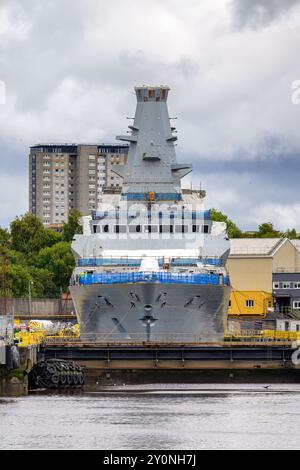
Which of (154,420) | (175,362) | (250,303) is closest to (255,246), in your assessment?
(250,303)

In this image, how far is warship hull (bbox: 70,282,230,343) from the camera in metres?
117

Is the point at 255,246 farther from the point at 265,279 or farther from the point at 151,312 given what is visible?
the point at 151,312

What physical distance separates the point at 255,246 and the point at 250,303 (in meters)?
18.4

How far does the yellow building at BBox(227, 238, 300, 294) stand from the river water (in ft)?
261

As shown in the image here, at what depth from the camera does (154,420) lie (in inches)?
3231

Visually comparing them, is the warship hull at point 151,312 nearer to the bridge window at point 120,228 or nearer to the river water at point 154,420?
the bridge window at point 120,228

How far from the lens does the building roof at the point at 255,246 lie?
187250 mm

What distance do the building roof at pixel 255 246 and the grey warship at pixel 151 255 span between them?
43.3 meters

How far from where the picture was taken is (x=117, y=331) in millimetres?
A: 118250

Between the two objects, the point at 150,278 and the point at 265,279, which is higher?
the point at 265,279

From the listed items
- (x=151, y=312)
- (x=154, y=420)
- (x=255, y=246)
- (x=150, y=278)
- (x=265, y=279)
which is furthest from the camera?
(x=255, y=246)

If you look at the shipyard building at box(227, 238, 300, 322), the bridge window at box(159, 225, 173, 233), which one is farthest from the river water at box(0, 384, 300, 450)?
the shipyard building at box(227, 238, 300, 322)
